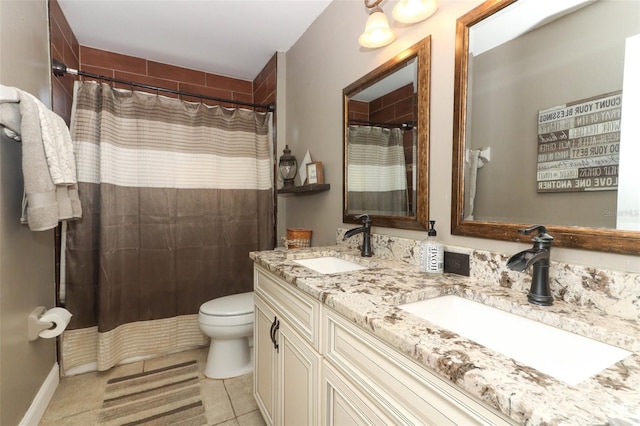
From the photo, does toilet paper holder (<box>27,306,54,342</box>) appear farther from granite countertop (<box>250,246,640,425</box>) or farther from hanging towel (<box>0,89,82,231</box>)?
granite countertop (<box>250,246,640,425</box>)

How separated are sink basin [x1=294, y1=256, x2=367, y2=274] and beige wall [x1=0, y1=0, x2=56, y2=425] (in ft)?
4.07

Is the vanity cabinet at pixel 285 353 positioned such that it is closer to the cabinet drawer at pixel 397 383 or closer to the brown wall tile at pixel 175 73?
the cabinet drawer at pixel 397 383

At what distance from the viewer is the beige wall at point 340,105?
42.3 inches

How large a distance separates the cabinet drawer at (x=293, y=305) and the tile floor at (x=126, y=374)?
0.72 m

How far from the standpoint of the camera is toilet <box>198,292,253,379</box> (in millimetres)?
1812

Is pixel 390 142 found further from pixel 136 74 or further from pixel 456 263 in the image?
pixel 136 74

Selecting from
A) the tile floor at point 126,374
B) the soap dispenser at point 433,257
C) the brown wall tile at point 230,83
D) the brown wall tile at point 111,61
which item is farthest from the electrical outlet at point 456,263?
the brown wall tile at point 111,61

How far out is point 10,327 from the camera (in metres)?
1.24

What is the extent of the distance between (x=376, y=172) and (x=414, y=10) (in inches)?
27.0

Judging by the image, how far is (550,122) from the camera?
0.83 meters

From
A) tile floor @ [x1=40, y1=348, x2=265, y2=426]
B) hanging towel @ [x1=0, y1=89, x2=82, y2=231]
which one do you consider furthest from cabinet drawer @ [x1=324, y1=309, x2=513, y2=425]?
hanging towel @ [x1=0, y1=89, x2=82, y2=231]

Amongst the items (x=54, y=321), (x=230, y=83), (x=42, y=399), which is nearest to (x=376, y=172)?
(x=54, y=321)

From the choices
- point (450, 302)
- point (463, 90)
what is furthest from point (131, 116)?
point (450, 302)

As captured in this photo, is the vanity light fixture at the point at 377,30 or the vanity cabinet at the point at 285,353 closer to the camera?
the vanity cabinet at the point at 285,353
